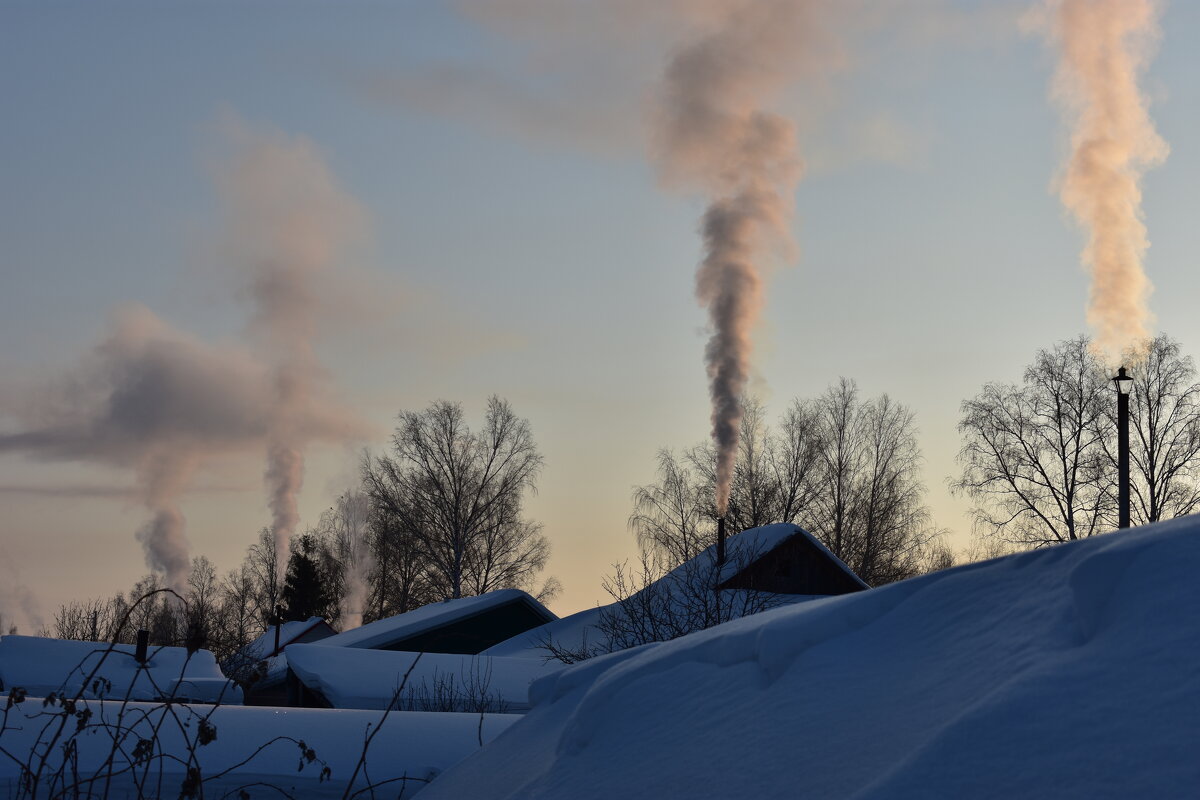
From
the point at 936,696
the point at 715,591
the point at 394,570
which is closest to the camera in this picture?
the point at 936,696

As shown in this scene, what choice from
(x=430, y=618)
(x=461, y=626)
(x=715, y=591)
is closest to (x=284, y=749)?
(x=715, y=591)

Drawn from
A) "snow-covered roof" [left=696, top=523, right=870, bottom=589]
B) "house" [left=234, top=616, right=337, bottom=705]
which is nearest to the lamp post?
"snow-covered roof" [left=696, top=523, right=870, bottom=589]

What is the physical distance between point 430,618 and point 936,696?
22.4 meters

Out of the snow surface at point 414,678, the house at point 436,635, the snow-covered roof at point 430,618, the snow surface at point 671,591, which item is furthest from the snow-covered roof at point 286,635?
the snow surface at point 414,678

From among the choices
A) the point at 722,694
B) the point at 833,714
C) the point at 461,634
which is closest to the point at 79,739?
the point at 722,694

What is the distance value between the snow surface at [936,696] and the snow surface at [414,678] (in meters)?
11.7

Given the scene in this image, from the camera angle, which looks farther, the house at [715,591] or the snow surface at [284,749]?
the house at [715,591]

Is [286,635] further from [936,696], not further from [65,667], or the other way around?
[936,696]

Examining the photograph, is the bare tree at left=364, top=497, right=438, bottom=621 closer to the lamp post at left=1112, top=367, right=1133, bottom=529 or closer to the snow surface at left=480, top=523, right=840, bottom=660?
the snow surface at left=480, top=523, right=840, bottom=660

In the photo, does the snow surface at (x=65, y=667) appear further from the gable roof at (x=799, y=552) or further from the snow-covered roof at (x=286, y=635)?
the snow-covered roof at (x=286, y=635)

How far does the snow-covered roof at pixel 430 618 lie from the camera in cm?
2323

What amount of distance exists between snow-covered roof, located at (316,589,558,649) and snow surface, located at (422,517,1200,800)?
20.8 meters

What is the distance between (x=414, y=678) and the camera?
55.2 ft

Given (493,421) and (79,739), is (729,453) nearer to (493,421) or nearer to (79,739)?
(493,421)
